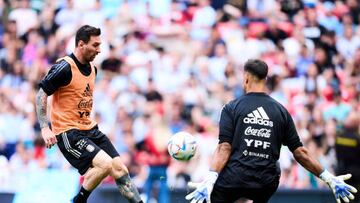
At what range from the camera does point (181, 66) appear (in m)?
18.1

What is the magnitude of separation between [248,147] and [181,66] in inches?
352

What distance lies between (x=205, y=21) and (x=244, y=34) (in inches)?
32.6

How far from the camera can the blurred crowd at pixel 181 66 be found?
16.3 m

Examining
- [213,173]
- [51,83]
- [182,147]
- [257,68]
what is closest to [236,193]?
[213,173]

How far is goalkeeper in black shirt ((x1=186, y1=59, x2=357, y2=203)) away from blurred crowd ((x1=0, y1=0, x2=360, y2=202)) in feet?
18.4

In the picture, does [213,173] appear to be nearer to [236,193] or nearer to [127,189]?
[236,193]

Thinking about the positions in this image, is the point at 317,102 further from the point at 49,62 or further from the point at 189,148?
the point at 189,148

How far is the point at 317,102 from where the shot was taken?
58.9ft

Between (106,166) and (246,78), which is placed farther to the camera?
(106,166)

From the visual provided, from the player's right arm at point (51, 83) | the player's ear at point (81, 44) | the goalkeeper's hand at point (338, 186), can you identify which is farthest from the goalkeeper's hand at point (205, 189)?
the player's ear at point (81, 44)

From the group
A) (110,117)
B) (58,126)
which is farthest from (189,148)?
(110,117)

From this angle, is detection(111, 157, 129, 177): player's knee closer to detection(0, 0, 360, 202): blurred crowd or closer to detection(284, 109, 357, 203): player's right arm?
detection(284, 109, 357, 203): player's right arm

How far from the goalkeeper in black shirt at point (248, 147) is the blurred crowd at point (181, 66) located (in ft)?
18.4

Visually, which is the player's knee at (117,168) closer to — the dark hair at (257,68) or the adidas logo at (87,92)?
the adidas logo at (87,92)
